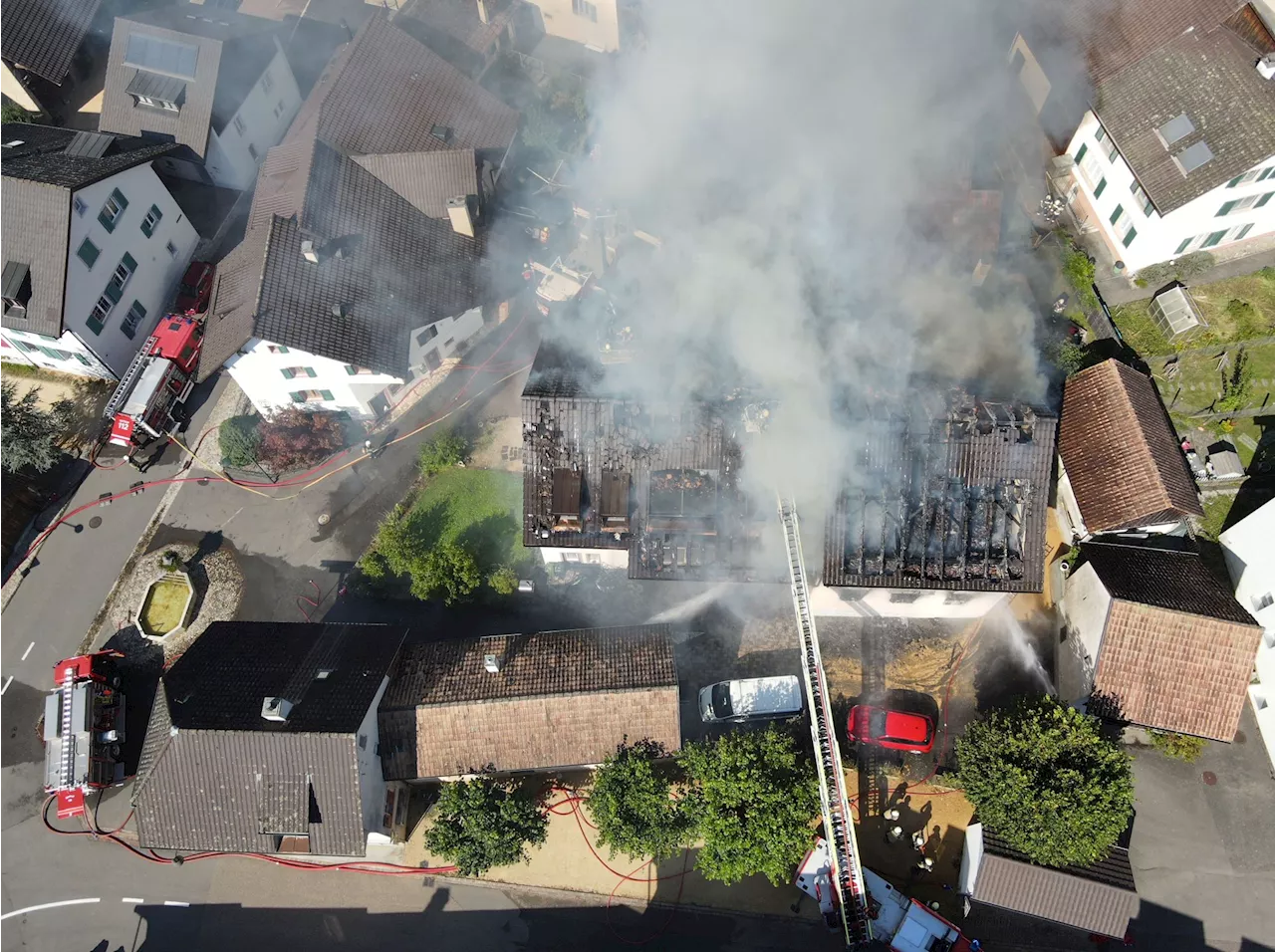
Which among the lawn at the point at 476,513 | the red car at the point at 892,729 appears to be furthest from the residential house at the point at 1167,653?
the lawn at the point at 476,513

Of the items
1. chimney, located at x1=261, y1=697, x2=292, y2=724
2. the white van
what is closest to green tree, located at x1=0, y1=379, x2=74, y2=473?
chimney, located at x1=261, y1=697, x2=292, y2=724

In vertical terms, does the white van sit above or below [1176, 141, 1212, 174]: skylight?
below

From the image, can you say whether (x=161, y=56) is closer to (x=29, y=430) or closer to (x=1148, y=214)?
(x=29, y=430)

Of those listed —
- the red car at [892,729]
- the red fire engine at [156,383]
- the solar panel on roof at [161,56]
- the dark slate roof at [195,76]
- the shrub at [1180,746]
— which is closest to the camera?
the shrub at [1180,746]

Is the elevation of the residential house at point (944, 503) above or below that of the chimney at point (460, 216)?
below

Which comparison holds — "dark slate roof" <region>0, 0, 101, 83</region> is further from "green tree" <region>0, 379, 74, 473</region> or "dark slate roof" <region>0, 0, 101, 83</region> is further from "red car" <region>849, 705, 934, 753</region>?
"red car" <region>849, 705, 934, 753</region>

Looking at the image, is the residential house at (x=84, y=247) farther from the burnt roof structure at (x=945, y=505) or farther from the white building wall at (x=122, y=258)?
the burnt roof structure at (x=945, y=505)
